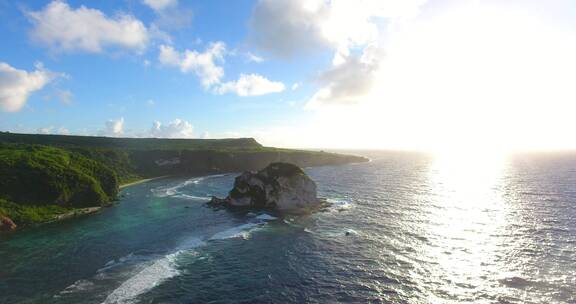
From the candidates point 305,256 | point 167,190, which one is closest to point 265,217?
point 305,256

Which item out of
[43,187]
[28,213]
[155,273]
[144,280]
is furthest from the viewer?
[43,187]

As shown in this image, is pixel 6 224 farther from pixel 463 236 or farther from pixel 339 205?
pixel 463 236

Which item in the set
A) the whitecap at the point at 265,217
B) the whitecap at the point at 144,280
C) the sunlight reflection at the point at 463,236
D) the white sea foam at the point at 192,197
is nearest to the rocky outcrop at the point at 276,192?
the whitecap at the point at 265,217

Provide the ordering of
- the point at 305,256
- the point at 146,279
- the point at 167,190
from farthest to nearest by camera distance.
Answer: the point at 167,190
the point at 305,256
the point at 146,279

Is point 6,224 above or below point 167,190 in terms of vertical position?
above

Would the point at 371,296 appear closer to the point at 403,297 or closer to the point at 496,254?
the point at 403,297

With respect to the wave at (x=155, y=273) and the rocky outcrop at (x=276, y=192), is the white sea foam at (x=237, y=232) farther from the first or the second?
the rocky outcrop at (x=276, y=192)

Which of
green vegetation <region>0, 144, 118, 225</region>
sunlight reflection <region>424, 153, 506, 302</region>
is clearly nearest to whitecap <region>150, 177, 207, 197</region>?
green vegetation <region>0, 144, 118, 225</region>

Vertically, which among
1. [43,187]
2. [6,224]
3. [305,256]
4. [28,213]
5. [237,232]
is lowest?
[305,256]
